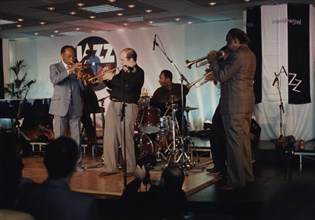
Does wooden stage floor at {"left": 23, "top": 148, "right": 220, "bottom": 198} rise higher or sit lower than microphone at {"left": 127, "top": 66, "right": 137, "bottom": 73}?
lower

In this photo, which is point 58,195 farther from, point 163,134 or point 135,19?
point 135,19

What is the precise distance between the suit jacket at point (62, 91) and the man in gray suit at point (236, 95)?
199 cm

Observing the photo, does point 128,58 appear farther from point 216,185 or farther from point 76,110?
point 216,185

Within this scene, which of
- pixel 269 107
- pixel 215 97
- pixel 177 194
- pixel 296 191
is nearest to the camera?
pixel 296 191

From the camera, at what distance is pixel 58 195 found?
2.28 meters

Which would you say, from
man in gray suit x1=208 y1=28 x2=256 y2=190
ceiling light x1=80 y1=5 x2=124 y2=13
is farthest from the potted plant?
man in gray suit x1=208 y1=28 x2=256 y2=190

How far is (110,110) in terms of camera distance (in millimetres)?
6023

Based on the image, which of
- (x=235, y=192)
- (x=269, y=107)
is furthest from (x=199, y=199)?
(x=269, y=107)

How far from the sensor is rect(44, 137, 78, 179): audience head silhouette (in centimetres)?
238

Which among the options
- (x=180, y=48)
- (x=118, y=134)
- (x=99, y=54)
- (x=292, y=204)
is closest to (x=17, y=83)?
(x=99, y=54)

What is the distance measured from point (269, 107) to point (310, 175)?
2.81m

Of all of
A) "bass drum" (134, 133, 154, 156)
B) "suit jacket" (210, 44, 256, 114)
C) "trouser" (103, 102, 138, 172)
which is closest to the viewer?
"suit jacket" (210, 44, 256, 114)

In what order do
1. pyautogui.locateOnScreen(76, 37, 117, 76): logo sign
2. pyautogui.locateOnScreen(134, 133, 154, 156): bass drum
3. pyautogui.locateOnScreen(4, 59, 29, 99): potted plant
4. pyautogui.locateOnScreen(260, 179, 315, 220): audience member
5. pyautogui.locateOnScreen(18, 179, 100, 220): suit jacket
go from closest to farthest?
pyautogui.locateOnScreen(260, 179, 315, 220): audience member, pyautogui.locateOnScreen(18, 179, 100, 220): suit jacket, pyautogui.locateOnScreen(134, 133, 154, 156): bass drum, pyautogui.locateOnScreen(76, 37, 117, 76): logo sign, pyautogui.locateOnScreen(4, 59, 29, 99): potted plant

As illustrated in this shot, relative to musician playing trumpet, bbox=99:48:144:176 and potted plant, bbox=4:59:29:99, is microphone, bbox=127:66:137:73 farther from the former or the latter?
potted plant, bbox=4:59:29:99
